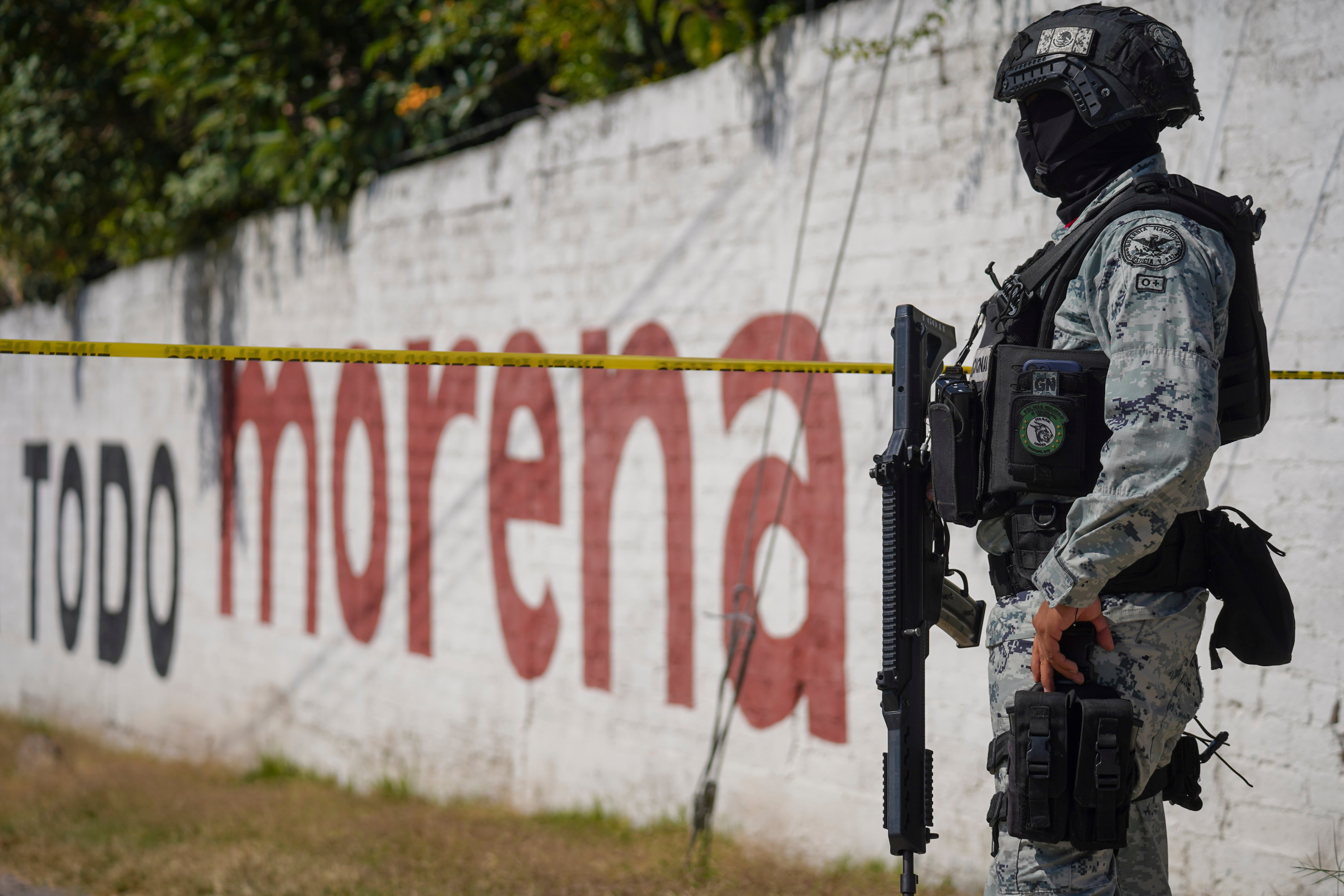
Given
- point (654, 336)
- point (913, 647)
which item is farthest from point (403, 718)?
point (913, 647)

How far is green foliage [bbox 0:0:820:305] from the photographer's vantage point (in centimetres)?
550

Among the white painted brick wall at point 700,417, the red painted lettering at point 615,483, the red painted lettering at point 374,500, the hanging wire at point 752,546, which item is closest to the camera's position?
the white painted brick wall at point 700,417

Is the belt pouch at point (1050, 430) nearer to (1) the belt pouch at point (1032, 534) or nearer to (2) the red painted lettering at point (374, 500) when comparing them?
(1) the belt pouch at point (1032, 534)

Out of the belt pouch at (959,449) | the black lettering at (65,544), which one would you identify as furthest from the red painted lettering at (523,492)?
the black lettering at (65,544)

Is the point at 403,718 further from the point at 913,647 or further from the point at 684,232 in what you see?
the point at 913,647

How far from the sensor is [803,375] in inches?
168

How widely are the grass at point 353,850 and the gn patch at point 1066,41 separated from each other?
242 cm

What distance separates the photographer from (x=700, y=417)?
464 centimetres

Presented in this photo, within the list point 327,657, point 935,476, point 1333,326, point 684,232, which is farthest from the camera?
point 327,657

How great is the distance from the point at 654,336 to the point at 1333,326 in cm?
244

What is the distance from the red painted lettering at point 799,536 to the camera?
417 centimetres

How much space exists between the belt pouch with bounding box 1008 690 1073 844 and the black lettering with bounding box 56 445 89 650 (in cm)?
804

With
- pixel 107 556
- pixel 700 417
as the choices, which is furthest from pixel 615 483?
pixel 107 556

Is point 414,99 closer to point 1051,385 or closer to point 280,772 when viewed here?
point 280,772
